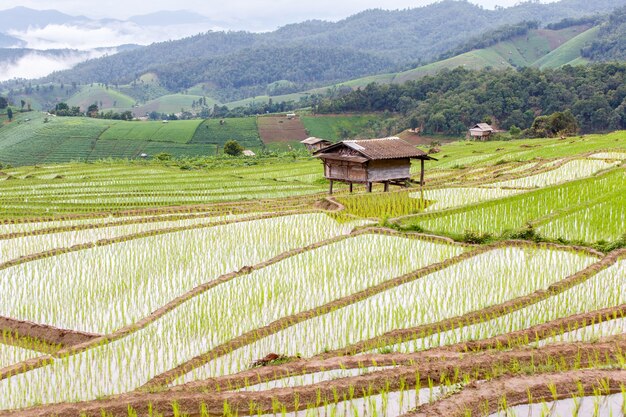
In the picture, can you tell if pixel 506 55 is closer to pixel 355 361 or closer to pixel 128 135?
pixel 128 135

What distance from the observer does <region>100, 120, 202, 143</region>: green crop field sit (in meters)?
81.9

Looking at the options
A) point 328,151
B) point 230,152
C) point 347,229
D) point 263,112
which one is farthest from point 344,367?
point 263,112

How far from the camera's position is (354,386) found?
5812 millimetres

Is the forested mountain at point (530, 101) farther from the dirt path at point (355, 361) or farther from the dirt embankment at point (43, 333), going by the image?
the dirt embankment at point (43, 333)

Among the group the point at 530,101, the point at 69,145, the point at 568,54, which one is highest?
the point at 568,54

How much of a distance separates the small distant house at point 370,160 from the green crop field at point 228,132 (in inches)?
2244

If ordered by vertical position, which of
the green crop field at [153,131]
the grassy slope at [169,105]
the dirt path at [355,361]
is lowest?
the dirt path at [355,361]

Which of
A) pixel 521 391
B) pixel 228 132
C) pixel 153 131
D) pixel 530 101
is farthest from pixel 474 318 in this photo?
pixel 153 131

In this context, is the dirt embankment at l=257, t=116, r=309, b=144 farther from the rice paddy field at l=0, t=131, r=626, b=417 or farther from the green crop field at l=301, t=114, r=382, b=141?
the rice paddy field at l=0, t=131, r=626, b=417

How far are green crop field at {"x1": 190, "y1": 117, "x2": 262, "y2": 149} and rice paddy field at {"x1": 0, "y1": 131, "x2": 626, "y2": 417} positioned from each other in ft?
212

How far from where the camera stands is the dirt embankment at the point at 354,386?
5.63 meters

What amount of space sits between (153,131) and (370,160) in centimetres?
6814

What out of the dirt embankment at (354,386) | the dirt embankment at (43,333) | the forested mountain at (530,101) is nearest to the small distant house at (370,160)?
the dirt embankment at (43,333)

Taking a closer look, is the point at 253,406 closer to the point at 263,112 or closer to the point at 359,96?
the point at 359,96
